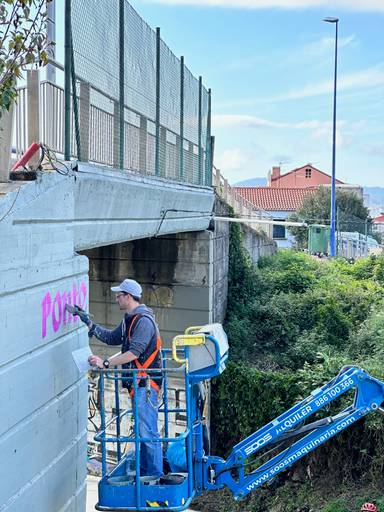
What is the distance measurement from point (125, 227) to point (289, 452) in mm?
3559

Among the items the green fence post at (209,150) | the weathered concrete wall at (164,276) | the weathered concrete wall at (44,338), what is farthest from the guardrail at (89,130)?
the green fence post at (209,150)

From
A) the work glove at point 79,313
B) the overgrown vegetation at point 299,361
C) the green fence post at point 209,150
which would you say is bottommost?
the overgrown vegetation at point 299,361

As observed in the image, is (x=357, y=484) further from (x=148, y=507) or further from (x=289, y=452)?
(x=148, y=507)

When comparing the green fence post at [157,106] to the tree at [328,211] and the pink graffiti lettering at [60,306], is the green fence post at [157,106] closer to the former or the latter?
the pink graffiti lettering at [60,306]

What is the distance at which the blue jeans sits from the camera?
5.66 meters

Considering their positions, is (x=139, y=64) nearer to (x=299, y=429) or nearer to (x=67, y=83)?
(x=67, y=83)

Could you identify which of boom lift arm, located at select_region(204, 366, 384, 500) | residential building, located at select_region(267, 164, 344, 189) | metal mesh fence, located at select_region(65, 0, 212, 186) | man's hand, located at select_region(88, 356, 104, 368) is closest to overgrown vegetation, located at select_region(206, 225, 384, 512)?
boom lift arm, located at select_region(204, 366, 384, 500)

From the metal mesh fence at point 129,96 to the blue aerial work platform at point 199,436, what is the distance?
2604 mm

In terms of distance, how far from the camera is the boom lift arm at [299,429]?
21.6 ft

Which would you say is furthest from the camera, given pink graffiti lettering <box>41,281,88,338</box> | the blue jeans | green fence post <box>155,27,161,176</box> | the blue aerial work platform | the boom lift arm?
green fence post <box>155,27,161,176</box>

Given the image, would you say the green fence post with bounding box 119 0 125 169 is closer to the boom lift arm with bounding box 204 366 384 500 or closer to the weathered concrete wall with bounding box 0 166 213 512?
Result: the weathered concrete wall with bounding box 0 166 213 512

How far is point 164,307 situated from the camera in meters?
12.6

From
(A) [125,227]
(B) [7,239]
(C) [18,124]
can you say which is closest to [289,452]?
(A) [125,227]

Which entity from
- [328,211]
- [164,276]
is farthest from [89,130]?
[328,211]
